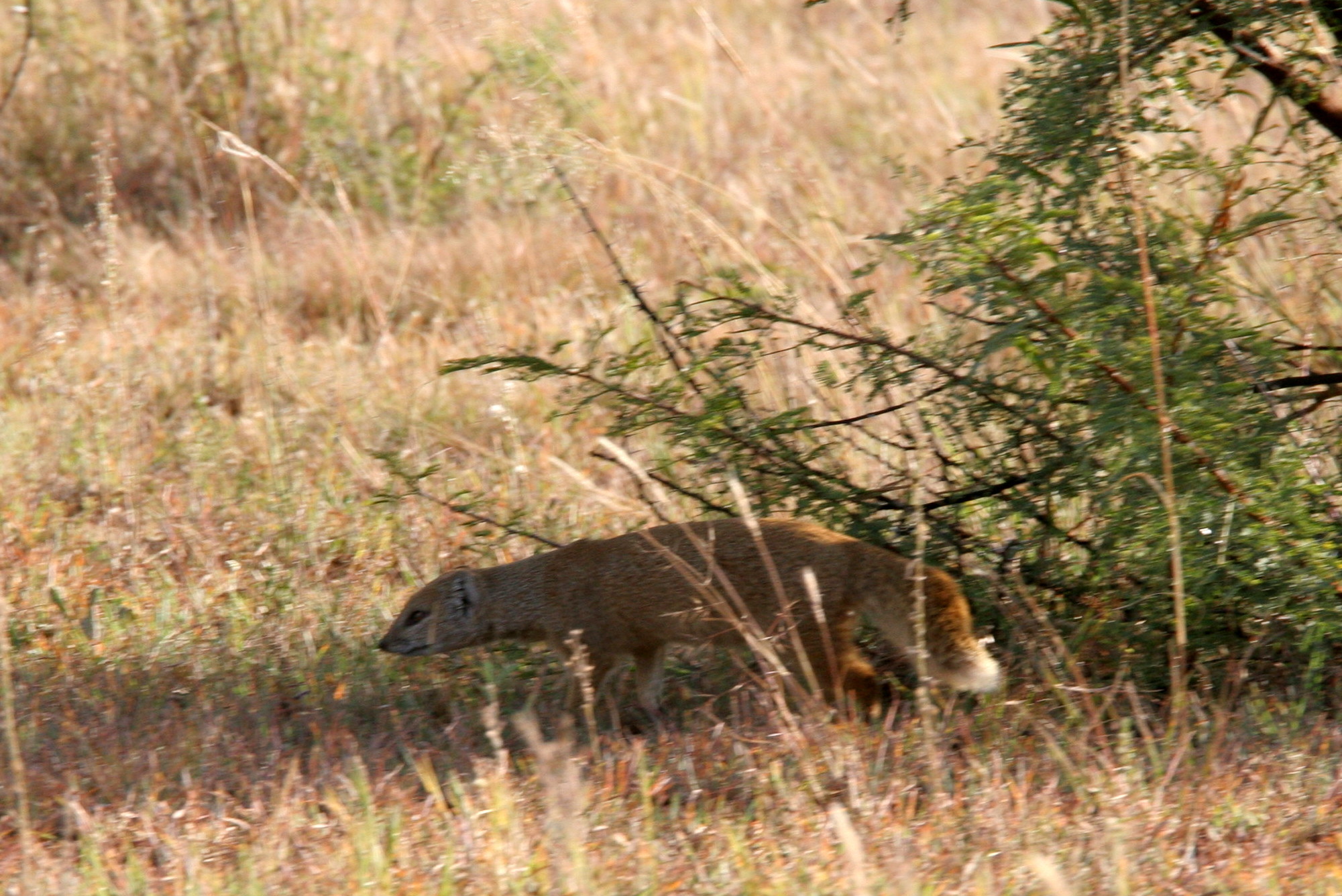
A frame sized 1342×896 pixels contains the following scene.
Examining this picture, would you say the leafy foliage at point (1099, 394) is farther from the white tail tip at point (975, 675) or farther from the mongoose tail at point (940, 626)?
the white tail tip at point (975, 675)

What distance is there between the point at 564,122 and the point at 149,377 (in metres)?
3.07

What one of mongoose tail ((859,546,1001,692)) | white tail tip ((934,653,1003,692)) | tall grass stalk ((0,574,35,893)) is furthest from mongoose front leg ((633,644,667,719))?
tall grass stalk ((0,574,35,893))

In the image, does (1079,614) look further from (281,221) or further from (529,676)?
(281,221)

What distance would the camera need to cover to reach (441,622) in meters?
4.21

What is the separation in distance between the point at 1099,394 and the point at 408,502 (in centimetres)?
270

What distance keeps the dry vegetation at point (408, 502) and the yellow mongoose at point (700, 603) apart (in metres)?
0.16

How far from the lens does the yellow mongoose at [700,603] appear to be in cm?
358

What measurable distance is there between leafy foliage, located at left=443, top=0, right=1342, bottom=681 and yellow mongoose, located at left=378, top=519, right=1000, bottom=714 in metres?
0.28

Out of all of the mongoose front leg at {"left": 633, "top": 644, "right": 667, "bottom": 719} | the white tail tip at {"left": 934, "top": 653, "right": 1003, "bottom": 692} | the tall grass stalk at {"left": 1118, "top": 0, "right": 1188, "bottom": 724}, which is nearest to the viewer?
the tall grass stalk at {"left": 1118, "top": 0, "right": 1188, "bottom": 724}

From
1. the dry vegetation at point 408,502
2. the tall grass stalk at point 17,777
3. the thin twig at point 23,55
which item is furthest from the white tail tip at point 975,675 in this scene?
the thin twig at point 23,55

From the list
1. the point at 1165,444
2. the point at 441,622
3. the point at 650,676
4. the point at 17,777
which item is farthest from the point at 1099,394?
the point at 17,777

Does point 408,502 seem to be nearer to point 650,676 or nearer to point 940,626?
point 650,676

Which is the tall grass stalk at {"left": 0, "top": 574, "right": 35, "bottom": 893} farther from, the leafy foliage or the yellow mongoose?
the leafy foliage

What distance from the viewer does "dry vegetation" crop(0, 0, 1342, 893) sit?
3182 millimetres
